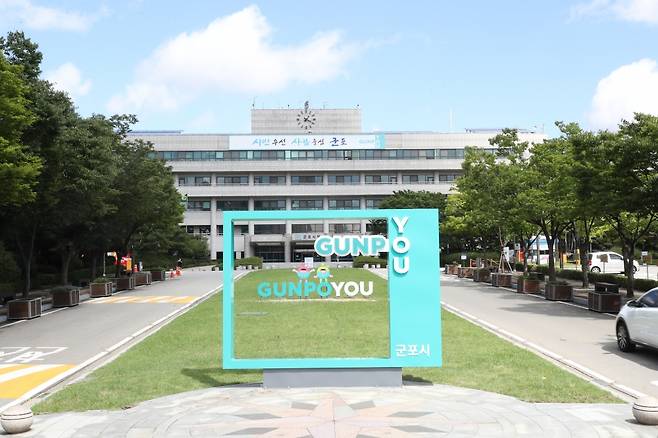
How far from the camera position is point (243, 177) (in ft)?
316

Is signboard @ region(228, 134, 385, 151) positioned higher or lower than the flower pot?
higher

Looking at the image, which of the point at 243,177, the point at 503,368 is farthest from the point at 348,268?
the point at 243,177

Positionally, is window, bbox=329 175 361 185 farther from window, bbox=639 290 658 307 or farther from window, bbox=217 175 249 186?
window, bbox=639 290 658 307

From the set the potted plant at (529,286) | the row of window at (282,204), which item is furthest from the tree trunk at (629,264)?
the row of window at (282,204)

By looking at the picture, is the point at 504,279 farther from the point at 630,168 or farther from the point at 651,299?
the point at 651,299

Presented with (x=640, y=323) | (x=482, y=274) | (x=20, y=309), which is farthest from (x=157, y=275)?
(x=640, y=323)

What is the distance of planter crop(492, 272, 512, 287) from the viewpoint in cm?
3888

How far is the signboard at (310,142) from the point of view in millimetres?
95062

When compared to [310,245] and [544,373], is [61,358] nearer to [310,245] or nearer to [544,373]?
[310,245]

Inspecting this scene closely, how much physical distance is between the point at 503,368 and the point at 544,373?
0.79 m

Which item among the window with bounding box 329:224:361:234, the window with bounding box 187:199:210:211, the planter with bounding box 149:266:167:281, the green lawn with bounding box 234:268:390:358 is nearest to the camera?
the green lawn with bounding box 234:268:390:358

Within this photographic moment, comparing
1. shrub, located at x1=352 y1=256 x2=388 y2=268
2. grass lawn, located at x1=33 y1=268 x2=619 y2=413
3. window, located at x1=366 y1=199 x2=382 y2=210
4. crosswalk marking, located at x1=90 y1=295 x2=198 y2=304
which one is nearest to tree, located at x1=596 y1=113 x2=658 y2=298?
grass lawn, located at x1=33 y1=268 x2=619 y2=413

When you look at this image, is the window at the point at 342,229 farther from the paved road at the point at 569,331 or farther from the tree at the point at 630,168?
the tree at the point at 630,168

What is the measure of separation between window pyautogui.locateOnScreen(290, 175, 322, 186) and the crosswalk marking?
61.7 meters
